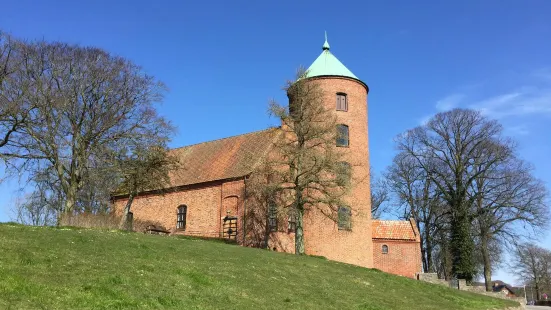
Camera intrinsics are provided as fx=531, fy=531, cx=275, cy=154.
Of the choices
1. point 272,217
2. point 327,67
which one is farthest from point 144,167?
point 327,67

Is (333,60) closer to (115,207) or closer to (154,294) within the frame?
(115,207)

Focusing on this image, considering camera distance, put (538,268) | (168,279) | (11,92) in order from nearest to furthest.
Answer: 1. (168,279)
2. (11,92)
3. (538,268)

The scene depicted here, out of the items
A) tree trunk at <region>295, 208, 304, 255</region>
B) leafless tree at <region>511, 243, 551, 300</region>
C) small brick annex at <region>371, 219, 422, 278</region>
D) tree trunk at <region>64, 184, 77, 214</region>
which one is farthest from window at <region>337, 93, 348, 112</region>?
leafless tree at <region>511, 243, 551, 300</region>

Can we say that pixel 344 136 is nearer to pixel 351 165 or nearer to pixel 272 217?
pixel 351 165

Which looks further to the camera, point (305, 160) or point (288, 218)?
point (288, 218)

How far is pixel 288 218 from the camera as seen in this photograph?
31.7 m

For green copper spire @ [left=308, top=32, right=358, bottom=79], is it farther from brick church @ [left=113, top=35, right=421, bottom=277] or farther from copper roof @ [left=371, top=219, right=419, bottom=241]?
copper roof @ [left=371, top=219, right=419, bottom=241]

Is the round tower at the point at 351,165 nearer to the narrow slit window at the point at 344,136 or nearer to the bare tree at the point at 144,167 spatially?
the narrow slit window at the point at 344,136

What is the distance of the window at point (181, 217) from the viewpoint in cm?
3656

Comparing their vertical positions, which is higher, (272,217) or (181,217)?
(181,217)

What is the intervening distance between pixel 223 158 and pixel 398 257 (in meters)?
15.4

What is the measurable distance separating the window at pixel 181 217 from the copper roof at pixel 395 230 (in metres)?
14.6

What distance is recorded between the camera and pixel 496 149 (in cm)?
4359

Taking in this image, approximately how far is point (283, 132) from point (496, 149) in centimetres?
2113
